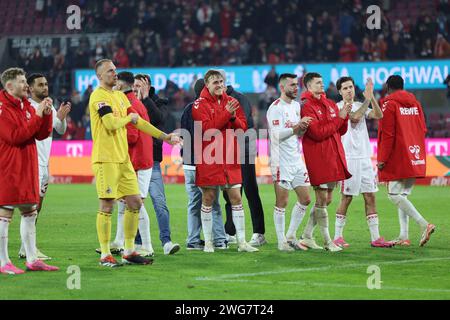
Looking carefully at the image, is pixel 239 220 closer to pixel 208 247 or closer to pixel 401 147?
pixel 208 247

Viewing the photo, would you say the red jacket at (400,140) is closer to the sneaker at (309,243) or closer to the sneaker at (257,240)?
the sneaker at (309,243)

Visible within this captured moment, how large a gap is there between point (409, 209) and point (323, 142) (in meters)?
1.66

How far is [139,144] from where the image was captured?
1240 cm

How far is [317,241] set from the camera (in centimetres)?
→ 1400

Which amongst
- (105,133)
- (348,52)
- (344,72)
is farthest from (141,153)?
(348,52)

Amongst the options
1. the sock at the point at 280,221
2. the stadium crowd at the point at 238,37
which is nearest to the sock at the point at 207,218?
the sock at the point at 280,221

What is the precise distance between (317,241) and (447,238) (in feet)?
6.50

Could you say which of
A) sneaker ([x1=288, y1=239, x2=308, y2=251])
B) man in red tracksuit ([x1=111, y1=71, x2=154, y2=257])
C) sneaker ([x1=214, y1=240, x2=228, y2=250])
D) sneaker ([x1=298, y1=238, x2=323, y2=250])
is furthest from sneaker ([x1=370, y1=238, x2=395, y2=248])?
man in red tracksuit ([x1=111, y1=71, x2=154, y2=257])

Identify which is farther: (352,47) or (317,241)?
(352,47)

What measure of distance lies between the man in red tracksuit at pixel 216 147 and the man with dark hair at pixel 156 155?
0.58 m

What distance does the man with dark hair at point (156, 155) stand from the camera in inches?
500
